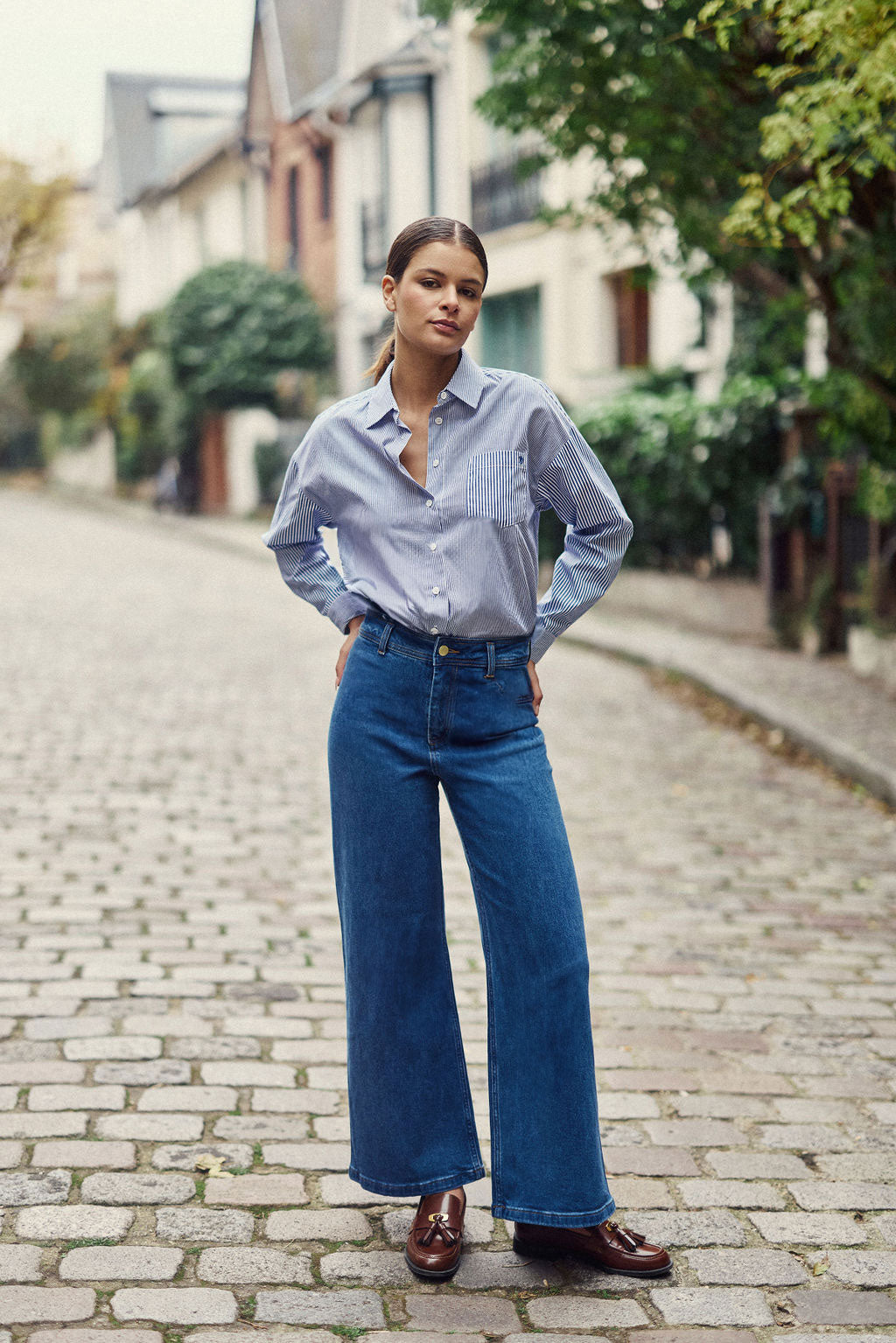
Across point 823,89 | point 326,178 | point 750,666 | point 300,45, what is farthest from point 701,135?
point 300,45

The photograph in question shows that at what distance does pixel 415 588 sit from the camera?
2.99m

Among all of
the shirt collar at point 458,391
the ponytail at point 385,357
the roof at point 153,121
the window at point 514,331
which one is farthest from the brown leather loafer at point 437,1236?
the roof at point 153,121

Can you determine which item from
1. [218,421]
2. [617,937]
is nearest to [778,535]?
[617,937]

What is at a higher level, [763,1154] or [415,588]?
[415,588]

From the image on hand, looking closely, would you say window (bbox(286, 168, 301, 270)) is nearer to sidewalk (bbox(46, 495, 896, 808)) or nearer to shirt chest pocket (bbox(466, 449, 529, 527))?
sidewalk (bbox(46, 495, 896, 808))

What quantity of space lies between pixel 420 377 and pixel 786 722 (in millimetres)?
6819

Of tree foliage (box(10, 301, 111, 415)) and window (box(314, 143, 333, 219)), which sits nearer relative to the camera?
window (box(314, 143, 333, 219))

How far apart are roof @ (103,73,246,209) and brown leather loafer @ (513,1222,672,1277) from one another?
4185 cm

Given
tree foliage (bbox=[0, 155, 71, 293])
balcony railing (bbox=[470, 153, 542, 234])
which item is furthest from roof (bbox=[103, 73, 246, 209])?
balcony railing (bbox=[470, 153, 542, 234])

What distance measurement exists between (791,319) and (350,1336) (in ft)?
26.7

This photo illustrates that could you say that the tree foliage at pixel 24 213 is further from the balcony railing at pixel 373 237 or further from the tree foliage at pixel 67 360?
the balcony railing at pixel 373 237

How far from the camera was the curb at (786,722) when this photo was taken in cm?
802

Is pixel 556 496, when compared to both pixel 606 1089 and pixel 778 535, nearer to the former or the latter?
pixel 606 1089

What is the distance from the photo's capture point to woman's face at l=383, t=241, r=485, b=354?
9.76 feet
